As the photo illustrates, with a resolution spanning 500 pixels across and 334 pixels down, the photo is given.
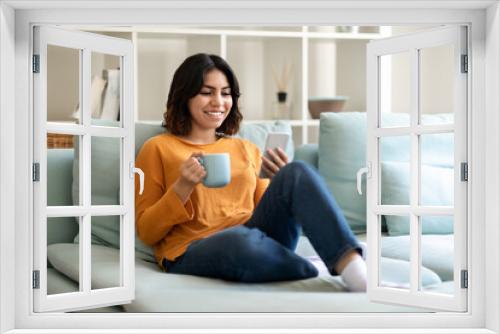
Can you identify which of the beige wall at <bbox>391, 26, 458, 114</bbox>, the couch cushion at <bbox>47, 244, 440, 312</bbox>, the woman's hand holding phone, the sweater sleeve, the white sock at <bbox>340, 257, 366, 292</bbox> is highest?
the beige wall at <bbox>391, 26, 458, 114</bbox>

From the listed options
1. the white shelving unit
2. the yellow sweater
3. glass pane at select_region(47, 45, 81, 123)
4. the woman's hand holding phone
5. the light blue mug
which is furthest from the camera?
the white shelving unit

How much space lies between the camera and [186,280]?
2.82 meters

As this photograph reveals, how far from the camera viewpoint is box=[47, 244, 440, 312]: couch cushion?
8.10ft

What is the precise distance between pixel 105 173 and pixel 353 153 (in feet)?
3.85

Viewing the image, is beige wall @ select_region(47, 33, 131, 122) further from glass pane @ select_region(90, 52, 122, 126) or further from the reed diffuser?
the reed diffuser

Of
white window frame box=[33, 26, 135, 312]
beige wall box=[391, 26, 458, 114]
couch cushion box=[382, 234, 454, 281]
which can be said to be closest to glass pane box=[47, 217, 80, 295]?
white window frame box=[33, 26, 135, 312]

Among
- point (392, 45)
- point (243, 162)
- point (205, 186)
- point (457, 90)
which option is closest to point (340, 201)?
point (243, 162)

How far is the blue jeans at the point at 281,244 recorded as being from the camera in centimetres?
273

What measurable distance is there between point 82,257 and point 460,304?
42.9 inches

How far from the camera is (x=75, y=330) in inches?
79.1

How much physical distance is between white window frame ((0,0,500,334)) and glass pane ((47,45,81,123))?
8.79 ft

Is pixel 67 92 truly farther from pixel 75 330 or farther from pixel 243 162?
pixel 75 330

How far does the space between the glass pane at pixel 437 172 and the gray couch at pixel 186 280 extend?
0.21 m

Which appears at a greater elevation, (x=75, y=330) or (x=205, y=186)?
(x=205, y=186)
